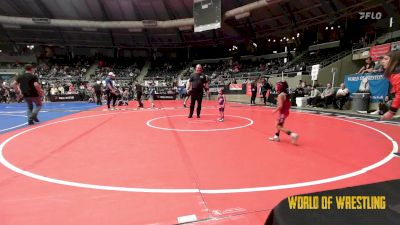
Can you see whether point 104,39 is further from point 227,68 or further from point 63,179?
point 63,179

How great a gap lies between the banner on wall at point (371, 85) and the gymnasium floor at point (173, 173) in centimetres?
509

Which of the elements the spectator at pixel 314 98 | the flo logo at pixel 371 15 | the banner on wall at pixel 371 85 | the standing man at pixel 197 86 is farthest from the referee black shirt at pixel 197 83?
the flo logo at pixel 371 15

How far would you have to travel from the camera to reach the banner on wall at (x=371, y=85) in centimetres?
1048

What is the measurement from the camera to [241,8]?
2623cm

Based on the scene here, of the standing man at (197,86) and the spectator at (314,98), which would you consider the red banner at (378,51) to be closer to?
the spectator at (314,98)

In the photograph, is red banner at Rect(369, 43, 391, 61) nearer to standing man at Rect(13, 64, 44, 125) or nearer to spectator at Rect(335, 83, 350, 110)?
spectator at Rect(335, 83, 350, 110)

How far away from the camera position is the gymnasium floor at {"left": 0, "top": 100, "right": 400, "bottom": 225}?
100 inches

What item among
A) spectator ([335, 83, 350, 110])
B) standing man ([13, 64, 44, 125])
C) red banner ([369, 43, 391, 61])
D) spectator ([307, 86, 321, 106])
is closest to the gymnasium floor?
standing man ([13, 64, 44, 125])

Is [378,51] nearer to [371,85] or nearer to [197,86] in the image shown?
[371,85]

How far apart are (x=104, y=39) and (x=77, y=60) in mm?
Result: 6049

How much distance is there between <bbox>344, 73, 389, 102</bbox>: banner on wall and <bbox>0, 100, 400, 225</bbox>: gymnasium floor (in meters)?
5.09

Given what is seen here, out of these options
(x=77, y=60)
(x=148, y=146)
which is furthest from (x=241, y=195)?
(x=77, y=60)

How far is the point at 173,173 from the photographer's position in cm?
362

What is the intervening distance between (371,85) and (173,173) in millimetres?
10788
